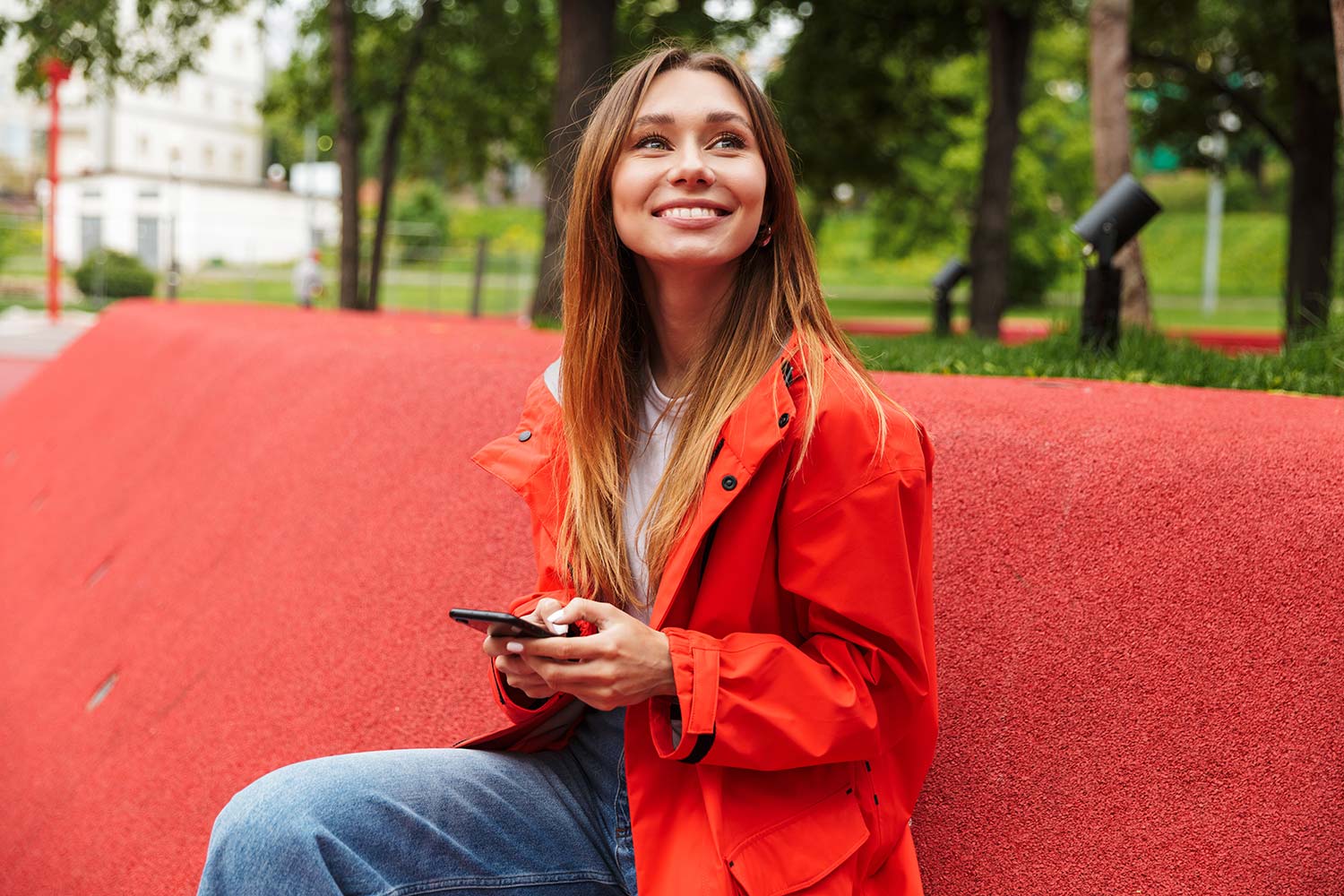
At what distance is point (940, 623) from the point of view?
3289mm

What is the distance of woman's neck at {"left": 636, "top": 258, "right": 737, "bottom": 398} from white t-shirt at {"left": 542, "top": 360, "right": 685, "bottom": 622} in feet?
0.11

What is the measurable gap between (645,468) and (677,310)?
330 millimetres

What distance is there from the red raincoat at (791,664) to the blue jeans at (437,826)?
0.94 feet

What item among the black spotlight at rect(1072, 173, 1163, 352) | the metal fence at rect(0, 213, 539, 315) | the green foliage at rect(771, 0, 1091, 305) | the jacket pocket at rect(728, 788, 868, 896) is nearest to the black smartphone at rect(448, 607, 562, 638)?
the jacket pocket at rect(728, 788, 868, 896)

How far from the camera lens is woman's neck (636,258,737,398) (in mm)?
2576

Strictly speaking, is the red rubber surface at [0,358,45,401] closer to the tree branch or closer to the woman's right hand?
the woman's right hand

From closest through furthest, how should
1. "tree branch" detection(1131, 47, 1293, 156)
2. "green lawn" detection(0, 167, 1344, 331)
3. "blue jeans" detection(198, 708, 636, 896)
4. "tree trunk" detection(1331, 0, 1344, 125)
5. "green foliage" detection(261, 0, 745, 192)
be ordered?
1. "blue jeans" detection(198, 708, 636, 896)
2. "tree trunk" detection(1331, 0, 1344, 125)
3. "tree branch" detection(1131, 47, 1293, 156)
4. "green foliage" detection(261, 0, 745, 192)
5. "green lawn" detection(0, 167, 1344, 331)

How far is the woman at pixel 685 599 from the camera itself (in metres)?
2.11

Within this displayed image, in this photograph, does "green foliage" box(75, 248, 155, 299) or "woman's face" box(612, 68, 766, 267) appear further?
"green foliage" box(75, 248, 155, 299)

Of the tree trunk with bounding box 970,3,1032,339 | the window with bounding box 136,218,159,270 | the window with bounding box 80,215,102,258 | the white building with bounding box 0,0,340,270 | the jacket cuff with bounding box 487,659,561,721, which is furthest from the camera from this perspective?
the window with bounding box 80,215,102,258

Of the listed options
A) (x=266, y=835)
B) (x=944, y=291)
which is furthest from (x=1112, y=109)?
(x=266, y=835)

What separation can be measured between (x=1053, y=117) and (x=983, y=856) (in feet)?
109

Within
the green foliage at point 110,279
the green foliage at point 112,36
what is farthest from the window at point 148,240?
the green foliage at point 112,36

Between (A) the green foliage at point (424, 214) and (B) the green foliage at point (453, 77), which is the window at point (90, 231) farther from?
(B) the green foliage at point (453, 77)
